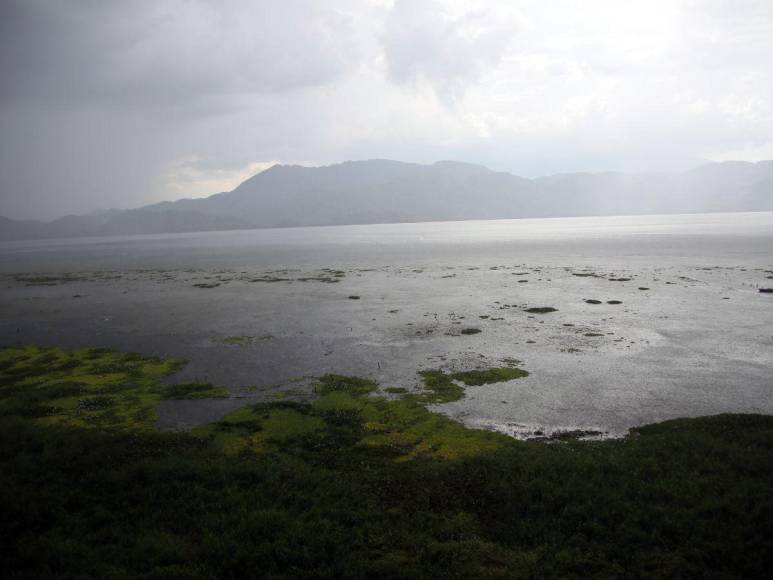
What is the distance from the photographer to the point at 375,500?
1619 cm

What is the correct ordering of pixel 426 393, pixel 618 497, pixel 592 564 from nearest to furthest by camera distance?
pixel 592 564, pixel 618 497, pixel 426 393

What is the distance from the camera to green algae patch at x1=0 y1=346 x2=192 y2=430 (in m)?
25.0

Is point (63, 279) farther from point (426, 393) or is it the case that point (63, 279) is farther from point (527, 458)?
point (527, 458)

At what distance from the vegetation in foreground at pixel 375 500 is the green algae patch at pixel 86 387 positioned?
2.52ft

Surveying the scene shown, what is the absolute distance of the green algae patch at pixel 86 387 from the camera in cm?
2505

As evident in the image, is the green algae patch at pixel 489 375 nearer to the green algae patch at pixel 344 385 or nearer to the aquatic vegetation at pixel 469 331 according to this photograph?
the green algae patch at pixel 344 385

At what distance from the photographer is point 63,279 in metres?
101

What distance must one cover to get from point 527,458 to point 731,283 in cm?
6681

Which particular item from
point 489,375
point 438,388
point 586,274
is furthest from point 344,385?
point 586,274

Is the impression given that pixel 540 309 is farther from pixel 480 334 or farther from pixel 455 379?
pixel 455 379

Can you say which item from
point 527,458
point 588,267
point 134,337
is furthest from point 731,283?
point 134,337

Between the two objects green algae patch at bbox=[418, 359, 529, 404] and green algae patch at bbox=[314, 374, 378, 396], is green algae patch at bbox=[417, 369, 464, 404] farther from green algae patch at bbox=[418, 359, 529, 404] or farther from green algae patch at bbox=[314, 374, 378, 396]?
green algae patch at bbox=[314, 374, 378, 396]

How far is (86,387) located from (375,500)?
23364 millimetres

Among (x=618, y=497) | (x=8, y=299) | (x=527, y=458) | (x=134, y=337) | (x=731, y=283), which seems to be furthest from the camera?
(x=8, y=299)
